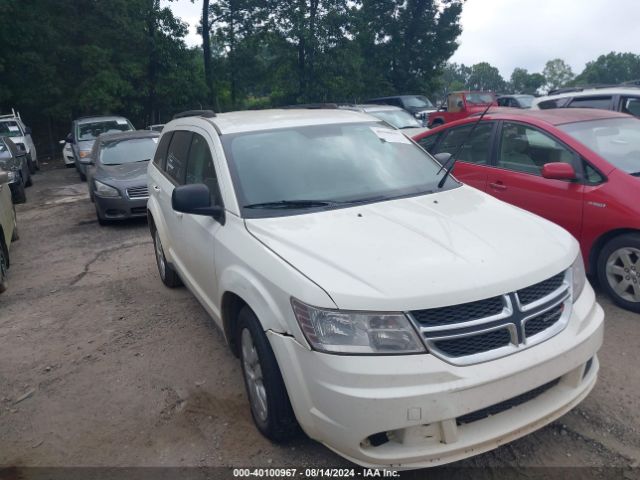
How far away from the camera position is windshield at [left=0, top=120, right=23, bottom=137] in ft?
56.3

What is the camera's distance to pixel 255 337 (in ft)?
9.27

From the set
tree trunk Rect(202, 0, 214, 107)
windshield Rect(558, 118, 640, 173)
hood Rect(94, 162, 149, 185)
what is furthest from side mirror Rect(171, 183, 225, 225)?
tree trunk Rect(202, 0, 214, 107)

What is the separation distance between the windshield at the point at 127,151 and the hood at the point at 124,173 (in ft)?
0.82

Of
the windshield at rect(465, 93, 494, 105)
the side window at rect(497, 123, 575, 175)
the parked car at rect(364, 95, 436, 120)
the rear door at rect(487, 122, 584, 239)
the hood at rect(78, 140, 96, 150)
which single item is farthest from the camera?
the parked car at rect(364, 95, 436, 120)

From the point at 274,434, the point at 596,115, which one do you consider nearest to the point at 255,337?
the point at 274,434

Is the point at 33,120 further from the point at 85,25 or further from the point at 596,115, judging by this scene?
the point at 596,115

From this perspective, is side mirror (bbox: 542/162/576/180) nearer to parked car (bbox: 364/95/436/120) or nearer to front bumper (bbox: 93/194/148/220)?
front bumper (bbox: 93/194/148/220)

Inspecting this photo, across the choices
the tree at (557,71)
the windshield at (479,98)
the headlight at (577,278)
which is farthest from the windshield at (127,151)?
the tree at (557,71)

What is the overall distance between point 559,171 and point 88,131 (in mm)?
14738

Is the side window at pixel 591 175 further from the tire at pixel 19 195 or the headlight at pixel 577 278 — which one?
the tire at pixel 19 195

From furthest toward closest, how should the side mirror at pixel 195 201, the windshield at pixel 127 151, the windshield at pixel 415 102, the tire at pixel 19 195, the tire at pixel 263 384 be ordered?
the windshield at pixel 415 102 < the tire at pixel 19 195 < the windshield at pixel 127 151 < the side mirror at pixel 195 201 < the tire at pixel 263 384

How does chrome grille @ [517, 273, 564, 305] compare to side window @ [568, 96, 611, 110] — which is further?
side window @ [568, 96, 611, 110]

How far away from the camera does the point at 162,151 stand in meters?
5.50

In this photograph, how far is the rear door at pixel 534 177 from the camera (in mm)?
4723
